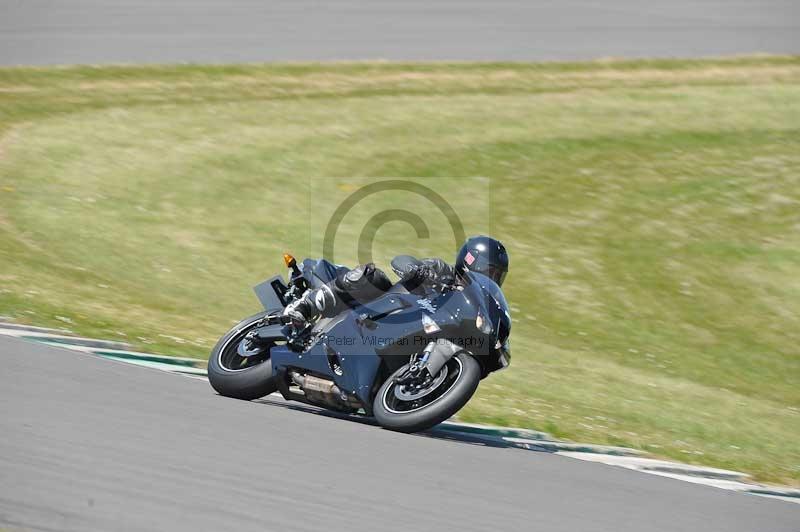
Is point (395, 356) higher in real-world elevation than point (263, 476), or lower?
higher

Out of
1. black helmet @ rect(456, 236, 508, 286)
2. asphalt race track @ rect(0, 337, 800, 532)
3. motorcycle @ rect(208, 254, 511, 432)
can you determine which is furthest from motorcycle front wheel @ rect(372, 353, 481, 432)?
black helmet @ rect(456, 236, 508, 286)

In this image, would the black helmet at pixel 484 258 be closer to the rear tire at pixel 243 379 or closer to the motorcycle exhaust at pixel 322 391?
the motorcycle exhaust at pixel 322 391

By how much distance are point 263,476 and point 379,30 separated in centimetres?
2235

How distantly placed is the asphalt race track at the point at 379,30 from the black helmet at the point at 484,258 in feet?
56.7

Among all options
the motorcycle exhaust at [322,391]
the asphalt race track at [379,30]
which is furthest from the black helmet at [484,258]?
the asphalt race track at [379,30]

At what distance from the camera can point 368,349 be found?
8.55 meters

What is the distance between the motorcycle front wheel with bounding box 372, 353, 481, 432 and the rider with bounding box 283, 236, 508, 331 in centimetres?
66

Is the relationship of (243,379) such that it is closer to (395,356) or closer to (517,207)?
(395,356)

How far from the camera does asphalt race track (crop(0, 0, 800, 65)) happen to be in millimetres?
25656

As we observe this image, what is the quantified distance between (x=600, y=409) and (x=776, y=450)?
1684 millimetres

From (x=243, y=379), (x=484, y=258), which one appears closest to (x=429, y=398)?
(x=484, y=258)

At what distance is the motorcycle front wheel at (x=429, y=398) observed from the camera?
26.1 feet

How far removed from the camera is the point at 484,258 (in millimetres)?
8742

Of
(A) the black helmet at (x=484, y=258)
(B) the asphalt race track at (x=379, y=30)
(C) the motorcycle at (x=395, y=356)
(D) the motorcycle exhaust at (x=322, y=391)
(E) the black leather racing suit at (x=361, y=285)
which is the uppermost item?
(B) the asphalt race track at (x=379, y=30)
